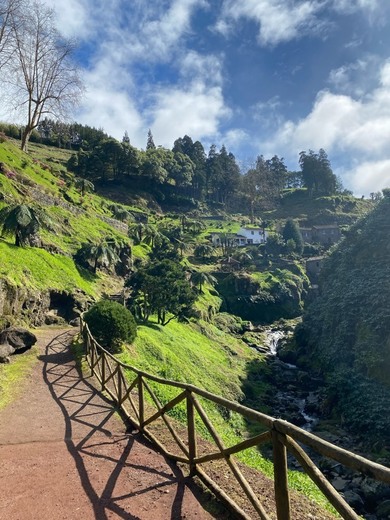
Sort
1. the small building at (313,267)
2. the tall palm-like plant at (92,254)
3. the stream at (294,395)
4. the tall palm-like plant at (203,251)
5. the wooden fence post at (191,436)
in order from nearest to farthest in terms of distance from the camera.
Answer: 1. the wooden fence post at (191,436)
2. the stream at (294,395)
3. the tall palm-like plant at (92,254)
4. the tall palm-like plant at (203,251)
5. the small building at (313,267)

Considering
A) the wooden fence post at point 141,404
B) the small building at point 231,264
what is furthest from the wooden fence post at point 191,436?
the small building at point 231,264

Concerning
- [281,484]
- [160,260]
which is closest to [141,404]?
[281,484]

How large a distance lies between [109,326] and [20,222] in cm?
1450

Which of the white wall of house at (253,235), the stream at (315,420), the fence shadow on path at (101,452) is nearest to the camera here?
the fence shadow on path at (101,452)

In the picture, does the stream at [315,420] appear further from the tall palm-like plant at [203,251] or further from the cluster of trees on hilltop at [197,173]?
the cluster of trees on hilltop at [197,173]

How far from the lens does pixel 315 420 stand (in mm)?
28500

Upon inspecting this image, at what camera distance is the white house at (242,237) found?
92119 mm

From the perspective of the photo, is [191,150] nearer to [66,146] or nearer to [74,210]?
[66,146]

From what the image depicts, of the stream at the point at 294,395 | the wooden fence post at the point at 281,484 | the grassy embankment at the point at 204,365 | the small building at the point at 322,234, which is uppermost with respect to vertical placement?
the small building at the point at 322,234

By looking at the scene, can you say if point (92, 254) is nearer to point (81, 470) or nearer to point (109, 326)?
point (109, 326)

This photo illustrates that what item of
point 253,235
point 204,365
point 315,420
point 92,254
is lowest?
point 315,420

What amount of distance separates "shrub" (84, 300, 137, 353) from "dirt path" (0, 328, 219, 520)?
7.57m

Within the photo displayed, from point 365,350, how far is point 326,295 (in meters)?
14.1

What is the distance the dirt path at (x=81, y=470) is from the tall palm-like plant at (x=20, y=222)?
65.9 feet
